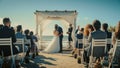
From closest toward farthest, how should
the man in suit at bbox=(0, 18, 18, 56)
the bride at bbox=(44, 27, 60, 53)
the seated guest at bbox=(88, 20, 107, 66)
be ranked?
the man in suit at bbox=(0, 18, 18, 56)
the seated guest at bbox=(88, 20, 107, 66)
the bride at bbox=(44, 27, 60, 53)

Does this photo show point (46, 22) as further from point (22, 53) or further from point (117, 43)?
point (117, 43)

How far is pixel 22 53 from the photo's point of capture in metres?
9.18

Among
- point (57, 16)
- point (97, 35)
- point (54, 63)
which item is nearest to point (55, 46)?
point (57, 16)

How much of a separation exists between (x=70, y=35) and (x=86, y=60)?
397 inches

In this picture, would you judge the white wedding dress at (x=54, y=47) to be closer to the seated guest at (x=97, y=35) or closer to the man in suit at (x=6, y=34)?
the seated guest at (x=97, y=35)

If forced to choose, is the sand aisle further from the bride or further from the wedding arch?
the wedding arch

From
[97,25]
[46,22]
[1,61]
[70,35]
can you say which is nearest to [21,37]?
[1,61]

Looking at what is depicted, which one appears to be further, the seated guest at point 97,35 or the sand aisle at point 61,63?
the sand aisle at point 61,63

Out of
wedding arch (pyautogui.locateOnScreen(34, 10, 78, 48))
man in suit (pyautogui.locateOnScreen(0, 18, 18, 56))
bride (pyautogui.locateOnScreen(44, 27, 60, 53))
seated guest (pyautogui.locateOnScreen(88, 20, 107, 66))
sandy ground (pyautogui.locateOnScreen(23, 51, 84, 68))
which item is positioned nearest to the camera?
man in suit (pyautogui.locateOnScreen(0, 18, 18, 56))

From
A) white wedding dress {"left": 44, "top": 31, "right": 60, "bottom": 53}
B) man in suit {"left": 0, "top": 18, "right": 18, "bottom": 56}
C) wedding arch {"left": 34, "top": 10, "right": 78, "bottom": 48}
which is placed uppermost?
wedding arch {"left": 34, "top": 10, "right": 78, "bottom": 48}

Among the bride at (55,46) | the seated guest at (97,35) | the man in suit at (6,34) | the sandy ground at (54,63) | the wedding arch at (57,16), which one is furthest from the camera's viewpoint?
the wedding arch at (57,16)

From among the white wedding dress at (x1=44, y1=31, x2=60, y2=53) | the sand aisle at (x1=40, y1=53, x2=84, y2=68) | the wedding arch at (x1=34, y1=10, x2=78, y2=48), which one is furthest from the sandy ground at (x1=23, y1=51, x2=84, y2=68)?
the wedding arch at (x1=34, y1=10, x2=78, y2=48)

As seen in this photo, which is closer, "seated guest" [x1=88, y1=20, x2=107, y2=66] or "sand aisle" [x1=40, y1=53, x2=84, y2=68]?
"seated guest" [x1=88, y1=20, x2=107, y2=66]

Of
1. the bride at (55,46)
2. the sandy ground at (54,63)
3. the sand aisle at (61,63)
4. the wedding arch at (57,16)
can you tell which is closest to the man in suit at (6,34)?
the sandy ground at (54,63)
